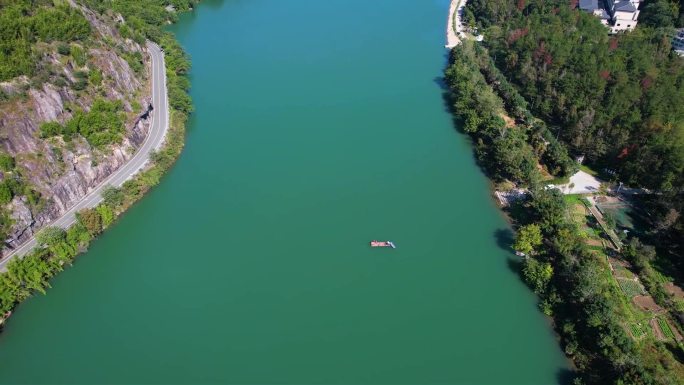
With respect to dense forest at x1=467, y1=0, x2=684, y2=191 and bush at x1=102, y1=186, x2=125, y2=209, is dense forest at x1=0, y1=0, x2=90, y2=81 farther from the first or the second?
dense forest at x1=467, y1=0, x2=684, y2=191

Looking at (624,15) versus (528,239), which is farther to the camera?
(624,15)

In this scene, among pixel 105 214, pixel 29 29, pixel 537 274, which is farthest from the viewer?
pixel 29 29

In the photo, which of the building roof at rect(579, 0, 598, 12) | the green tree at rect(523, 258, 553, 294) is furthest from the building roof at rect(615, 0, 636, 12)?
the green tree at rect(523, 258, 553, 294)

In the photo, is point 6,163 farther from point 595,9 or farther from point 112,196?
point 595,9

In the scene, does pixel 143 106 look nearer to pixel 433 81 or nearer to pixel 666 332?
pixel 433 81

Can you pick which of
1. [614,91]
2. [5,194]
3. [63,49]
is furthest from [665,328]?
[63,49]

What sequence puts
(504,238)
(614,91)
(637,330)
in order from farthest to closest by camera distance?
(614,91) < (504,238) < (637,330)

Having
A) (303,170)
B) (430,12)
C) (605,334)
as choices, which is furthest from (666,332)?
(430,12)
